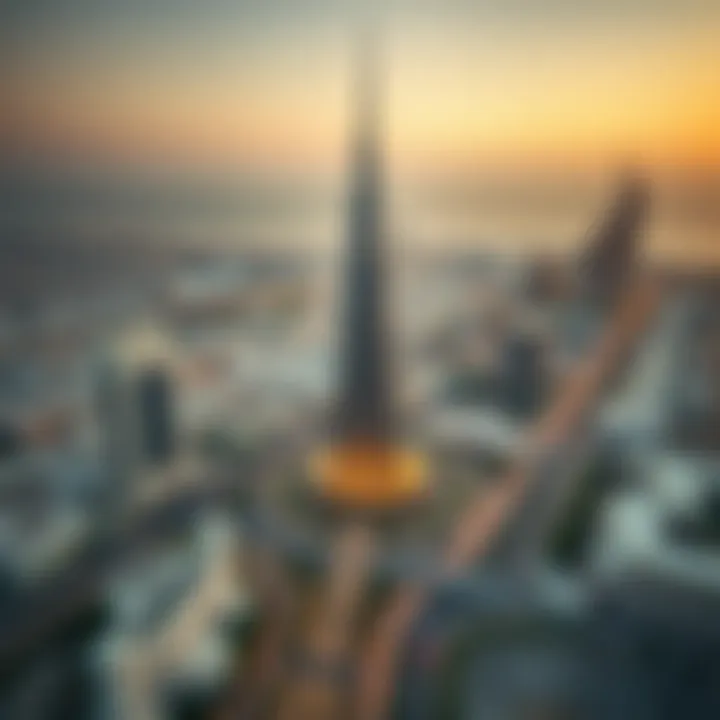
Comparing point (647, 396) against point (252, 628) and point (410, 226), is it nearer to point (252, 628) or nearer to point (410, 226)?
point (410, 226)

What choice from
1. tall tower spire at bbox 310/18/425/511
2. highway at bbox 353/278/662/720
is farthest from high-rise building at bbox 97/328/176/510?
highway at bbox 353/278/662/720

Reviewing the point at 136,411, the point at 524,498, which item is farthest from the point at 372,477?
the point at 136,411

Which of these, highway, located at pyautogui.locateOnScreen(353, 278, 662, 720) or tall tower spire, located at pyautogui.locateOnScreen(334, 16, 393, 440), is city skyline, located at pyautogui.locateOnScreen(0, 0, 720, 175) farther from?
highway, located at pyautogui.locateOnScreen(353, 278, 662, 720)

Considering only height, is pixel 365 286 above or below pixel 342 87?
below

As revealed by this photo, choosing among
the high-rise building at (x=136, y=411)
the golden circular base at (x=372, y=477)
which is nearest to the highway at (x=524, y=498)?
the golden circular base at (x=372, y=477)

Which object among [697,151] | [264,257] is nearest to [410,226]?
[264,257]

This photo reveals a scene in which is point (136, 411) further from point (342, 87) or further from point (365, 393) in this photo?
point (342, 87)
